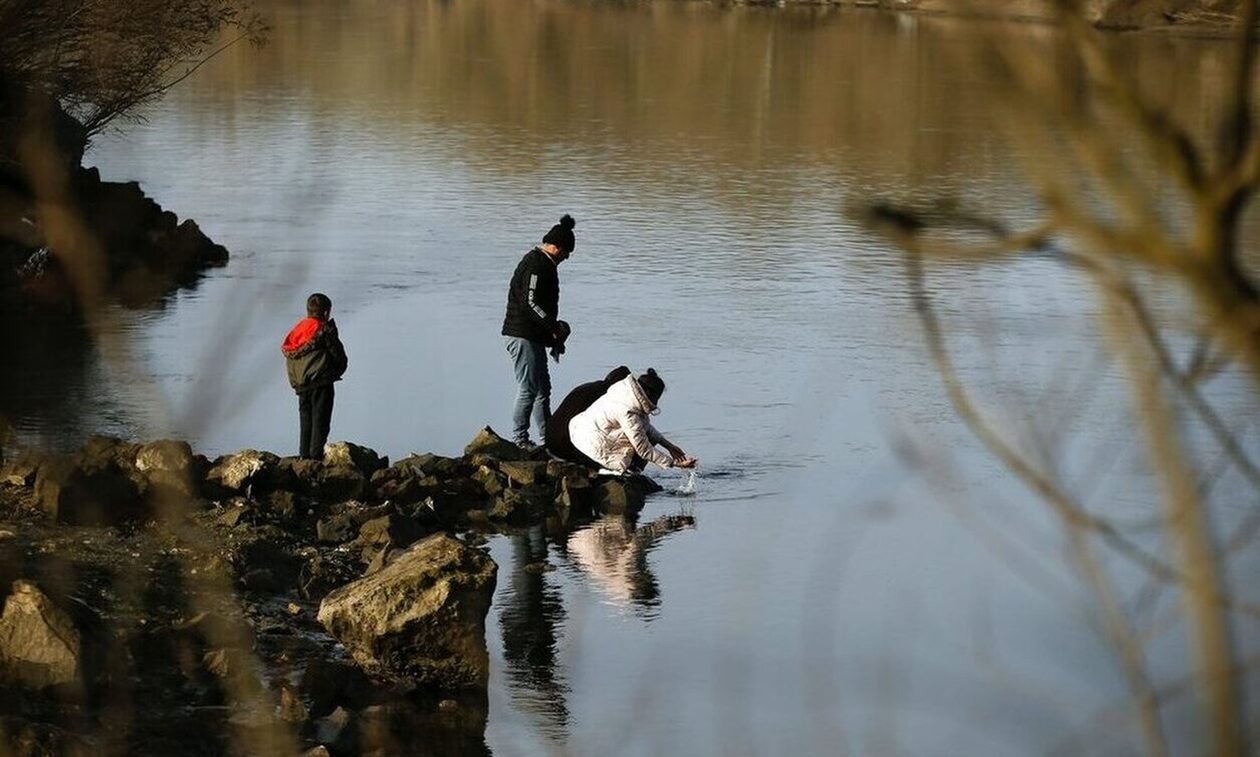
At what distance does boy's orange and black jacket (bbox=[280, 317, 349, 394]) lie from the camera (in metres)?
13.5

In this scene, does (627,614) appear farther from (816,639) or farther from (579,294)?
(579,294)

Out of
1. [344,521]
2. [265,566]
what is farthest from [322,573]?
[344,521]

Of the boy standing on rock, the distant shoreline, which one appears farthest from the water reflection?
the distant shoreline

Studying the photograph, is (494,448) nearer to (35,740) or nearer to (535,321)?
(535,321)

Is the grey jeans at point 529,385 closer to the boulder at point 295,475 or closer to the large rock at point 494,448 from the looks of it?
the large rock at point 494,448

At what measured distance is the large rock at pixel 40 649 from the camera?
9141 mm

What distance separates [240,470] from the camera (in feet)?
42.2

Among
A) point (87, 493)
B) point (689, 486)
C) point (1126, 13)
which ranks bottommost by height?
point (689, 486)

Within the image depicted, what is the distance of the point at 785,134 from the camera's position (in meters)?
41.9

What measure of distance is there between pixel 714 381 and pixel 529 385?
11.3 feet

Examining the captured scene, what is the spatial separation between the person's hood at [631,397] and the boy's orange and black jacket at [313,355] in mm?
1818

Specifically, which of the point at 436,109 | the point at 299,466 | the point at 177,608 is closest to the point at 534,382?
the point at 299,466

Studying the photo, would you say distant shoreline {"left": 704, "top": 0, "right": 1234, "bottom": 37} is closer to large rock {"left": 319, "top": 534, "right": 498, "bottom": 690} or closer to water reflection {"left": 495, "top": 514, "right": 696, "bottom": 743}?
water reflection {"left": 495, "top": 514, "right": 696, "bottom": 743}

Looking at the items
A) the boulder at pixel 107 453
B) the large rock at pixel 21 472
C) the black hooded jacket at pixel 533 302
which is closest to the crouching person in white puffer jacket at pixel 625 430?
the black hooded jacket at pixel 533 302
